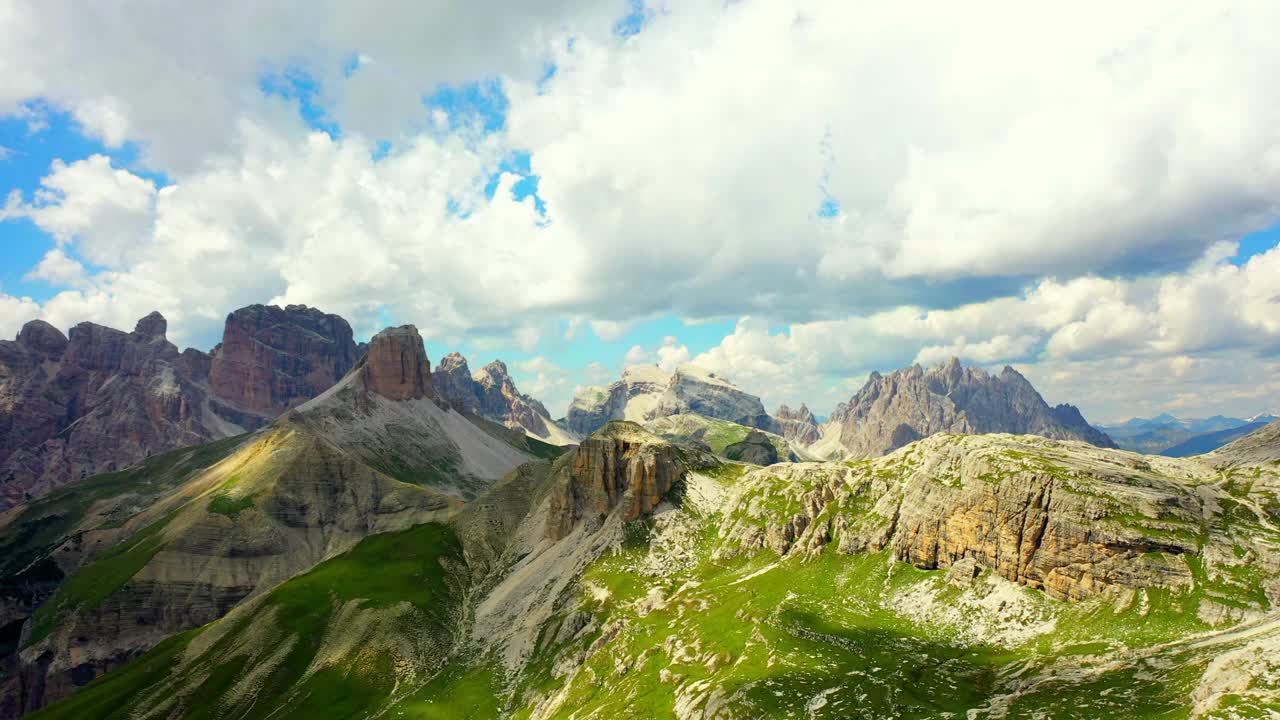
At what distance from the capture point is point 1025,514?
112000mm

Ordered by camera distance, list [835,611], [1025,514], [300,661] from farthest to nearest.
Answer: [300,661] → [835,611] → [1025,514]

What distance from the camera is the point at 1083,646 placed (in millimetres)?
88688

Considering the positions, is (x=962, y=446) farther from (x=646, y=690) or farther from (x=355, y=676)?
(x=355, y=676)

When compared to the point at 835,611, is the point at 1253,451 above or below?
above

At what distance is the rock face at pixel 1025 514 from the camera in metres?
99.4

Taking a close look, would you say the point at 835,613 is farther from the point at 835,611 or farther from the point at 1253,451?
the point at 1253,451

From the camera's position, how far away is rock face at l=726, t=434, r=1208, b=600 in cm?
9944

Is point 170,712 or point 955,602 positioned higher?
point 955,602

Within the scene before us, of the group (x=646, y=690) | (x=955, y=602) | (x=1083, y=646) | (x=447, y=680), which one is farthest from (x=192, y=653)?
(x=1083, y=646)

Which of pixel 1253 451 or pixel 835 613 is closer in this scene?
Answer: pixel 835 613

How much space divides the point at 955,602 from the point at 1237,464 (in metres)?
56.5

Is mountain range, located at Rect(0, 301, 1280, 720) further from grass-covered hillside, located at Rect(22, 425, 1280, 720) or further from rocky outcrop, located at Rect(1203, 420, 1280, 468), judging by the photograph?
rocky outcrop, located at Rect(1203, 420, 1280, 468)

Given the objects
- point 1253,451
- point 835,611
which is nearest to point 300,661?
point 835,611

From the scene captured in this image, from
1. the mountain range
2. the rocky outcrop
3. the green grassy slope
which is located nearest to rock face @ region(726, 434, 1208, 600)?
the mountain range
